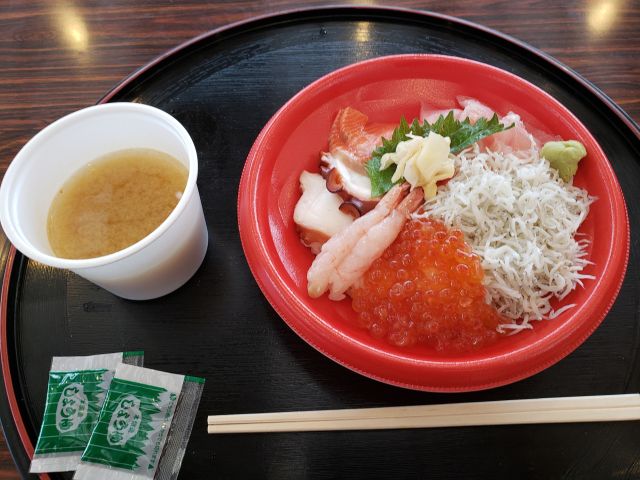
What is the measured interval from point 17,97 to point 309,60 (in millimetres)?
1345

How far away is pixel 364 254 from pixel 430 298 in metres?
0.25

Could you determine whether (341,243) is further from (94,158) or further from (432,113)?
(94,158)

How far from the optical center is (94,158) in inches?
63.7

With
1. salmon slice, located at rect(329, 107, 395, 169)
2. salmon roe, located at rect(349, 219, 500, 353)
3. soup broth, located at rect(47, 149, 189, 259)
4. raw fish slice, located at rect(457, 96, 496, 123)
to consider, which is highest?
raw fish slice, located at rect(457, 96, 496, 123)

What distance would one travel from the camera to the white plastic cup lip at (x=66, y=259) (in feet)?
4.14

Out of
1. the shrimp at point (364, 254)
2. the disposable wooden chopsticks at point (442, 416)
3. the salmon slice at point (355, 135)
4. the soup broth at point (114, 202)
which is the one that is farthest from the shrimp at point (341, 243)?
Result: the soup broth at point (114, 202)

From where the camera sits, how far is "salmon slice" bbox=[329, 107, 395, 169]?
5.82 ft

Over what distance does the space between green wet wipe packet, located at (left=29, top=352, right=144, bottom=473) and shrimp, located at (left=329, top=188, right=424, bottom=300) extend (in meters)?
0.67

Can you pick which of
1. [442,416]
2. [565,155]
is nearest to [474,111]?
[565,155]

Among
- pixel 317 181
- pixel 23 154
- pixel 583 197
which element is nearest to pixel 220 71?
pixel 317 181

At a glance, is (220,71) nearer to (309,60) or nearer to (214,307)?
(309,60)

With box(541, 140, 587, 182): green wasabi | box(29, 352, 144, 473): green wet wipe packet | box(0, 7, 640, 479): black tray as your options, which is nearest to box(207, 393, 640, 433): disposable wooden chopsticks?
box(0, 7, 640, 479): black tray

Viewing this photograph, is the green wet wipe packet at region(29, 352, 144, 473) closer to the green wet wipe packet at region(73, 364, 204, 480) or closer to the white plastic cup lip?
the green wet wipe packet at region(73, 364, 204, 480)

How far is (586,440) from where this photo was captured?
1.39m
